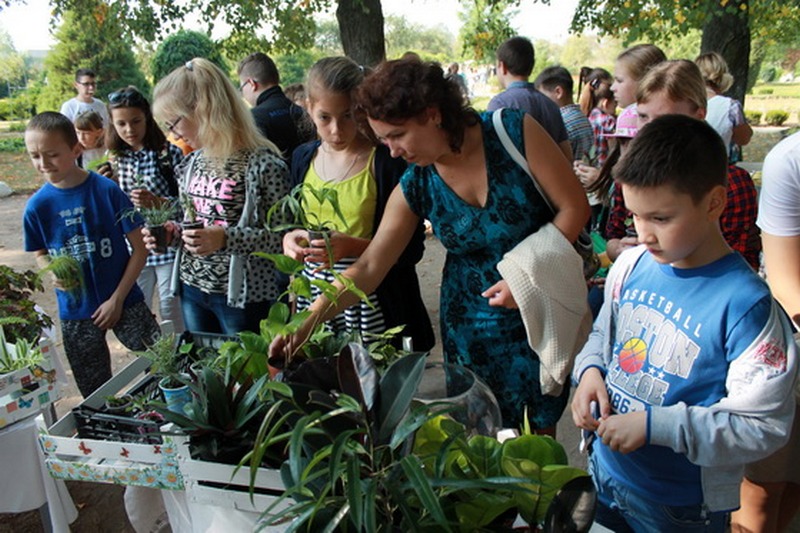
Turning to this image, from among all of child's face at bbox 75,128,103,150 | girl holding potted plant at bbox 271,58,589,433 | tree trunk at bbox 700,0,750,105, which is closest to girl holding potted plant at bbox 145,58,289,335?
girl holding potted plant at bbox 271,58,589,433

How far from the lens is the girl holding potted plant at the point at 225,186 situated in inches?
94.0

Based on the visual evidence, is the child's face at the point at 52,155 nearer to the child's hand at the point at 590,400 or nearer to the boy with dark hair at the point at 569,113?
the child's hand at the point at 590,400

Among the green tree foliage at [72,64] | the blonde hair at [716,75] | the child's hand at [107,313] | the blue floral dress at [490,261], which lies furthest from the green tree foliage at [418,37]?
the blue floral dress at [490,261]

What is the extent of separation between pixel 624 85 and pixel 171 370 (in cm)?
284

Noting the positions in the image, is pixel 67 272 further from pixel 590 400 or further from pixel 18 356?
pixel 590 400

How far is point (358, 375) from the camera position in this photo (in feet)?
3.33

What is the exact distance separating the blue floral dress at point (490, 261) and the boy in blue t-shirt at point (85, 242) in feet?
4.74

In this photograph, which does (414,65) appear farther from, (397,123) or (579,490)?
(579,490)

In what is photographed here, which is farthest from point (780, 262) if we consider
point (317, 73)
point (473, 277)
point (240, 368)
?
point (317, 73)

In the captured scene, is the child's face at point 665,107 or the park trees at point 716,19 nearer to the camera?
the child's face at point 665,107

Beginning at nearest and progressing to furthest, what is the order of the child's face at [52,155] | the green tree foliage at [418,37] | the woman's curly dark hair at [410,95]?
the woman's curly dark hair at [410,95], the child's face at [52,155], the green tree foliage at [418,37]

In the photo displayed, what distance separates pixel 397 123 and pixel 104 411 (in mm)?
1057

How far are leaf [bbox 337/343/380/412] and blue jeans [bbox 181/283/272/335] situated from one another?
4.96ft

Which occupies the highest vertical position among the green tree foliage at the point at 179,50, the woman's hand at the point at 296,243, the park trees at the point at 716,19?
the green tree foliage at the point at 179,50
